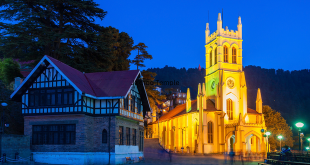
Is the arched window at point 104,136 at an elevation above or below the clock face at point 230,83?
below

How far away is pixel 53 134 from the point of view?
28.8 metres

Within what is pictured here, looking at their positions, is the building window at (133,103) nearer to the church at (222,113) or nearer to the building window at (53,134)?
the building window at (53,134)

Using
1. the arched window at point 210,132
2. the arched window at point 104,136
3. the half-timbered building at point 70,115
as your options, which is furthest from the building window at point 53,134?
the arched window at point 210,132

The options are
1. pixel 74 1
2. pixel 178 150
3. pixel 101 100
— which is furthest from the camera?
pixel 178 150

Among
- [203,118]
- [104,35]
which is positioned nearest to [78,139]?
[104,35]

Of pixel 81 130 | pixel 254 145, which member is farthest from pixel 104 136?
pixel 254 145

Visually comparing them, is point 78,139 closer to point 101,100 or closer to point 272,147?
point 101,100

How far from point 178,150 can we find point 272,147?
822 inches

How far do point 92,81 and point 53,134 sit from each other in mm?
6155

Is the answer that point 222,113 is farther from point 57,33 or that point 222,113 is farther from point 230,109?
point 57,33

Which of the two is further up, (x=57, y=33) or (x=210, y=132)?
(x=57, y=33)

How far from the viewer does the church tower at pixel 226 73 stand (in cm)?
6200

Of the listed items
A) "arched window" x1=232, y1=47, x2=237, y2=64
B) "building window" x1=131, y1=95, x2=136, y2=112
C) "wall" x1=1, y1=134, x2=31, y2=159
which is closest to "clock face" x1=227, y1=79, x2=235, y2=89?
"arched window" x1=232, y1=47, x2=237, y2=64

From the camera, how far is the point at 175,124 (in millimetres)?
71312
